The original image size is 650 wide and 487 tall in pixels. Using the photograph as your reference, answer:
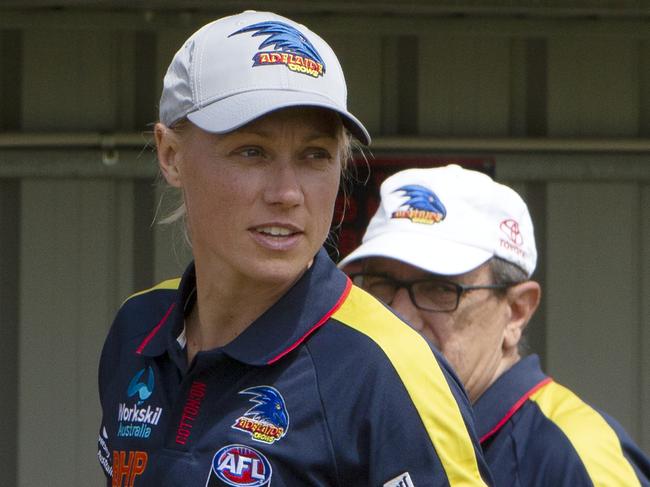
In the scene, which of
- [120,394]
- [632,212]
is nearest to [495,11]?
[632,212]

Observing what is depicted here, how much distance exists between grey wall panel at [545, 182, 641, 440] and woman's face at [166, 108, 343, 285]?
13.4 feet

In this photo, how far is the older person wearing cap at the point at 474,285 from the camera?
8.43 feet

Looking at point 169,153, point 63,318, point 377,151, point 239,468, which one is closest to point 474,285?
point 169,153

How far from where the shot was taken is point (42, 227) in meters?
5.71

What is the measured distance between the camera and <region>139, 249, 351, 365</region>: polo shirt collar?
1939mm

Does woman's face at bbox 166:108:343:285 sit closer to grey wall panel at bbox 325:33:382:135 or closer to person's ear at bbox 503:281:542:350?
person's ear at bbox 503:281:542:350

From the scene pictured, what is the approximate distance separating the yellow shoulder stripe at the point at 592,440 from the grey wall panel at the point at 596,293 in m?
3.35

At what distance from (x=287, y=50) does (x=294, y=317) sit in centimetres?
41

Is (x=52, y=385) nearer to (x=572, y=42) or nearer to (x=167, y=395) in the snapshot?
(x=572, y=42)

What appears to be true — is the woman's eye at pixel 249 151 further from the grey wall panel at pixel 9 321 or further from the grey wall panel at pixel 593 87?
the grey wall panel at pixel 593 87

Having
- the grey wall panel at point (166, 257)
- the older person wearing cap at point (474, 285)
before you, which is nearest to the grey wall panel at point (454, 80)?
the grey wall panel at point (166, 257)

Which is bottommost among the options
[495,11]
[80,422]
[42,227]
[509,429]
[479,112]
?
[80,422]

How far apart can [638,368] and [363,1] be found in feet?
6.99

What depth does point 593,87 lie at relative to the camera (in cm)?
590
